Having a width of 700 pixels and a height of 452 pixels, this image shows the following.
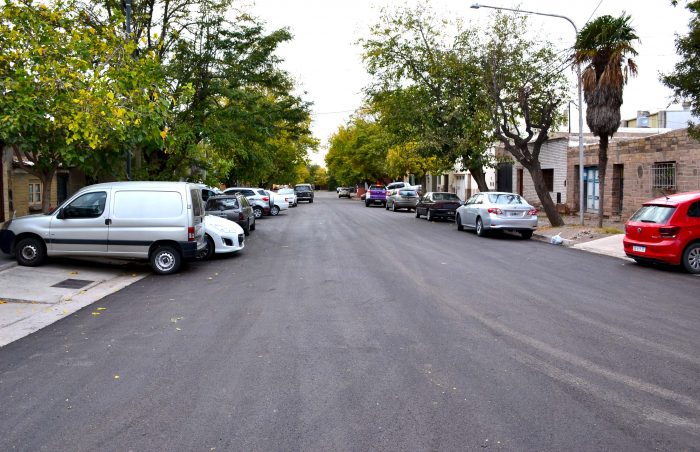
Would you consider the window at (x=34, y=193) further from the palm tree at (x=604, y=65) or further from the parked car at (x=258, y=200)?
the palm tree at (x=604, y=65)

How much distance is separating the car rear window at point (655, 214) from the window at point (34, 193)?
2199cm

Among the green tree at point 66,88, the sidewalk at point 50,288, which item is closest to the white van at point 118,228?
the sidewalk at point 50,288

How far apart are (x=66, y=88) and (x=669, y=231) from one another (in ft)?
41.3

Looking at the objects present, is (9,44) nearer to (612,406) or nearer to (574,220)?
(612,406)

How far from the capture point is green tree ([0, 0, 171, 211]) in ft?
37.6

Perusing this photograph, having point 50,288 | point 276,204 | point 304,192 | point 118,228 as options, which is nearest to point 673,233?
point 118,228

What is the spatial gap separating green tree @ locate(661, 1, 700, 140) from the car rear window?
3444mm

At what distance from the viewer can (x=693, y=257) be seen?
12.4 m

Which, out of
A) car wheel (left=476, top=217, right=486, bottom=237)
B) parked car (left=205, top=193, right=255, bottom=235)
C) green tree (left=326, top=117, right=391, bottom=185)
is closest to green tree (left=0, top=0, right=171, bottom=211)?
parked car (left=205, top=193, right=255, bottom=235)

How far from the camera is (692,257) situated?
1240 cm

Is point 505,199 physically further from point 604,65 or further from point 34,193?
point 34,193

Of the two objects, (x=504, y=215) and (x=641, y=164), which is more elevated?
(x=641, y=164)

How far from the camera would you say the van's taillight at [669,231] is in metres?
12.4

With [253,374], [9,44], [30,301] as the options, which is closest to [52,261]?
[30,301]
